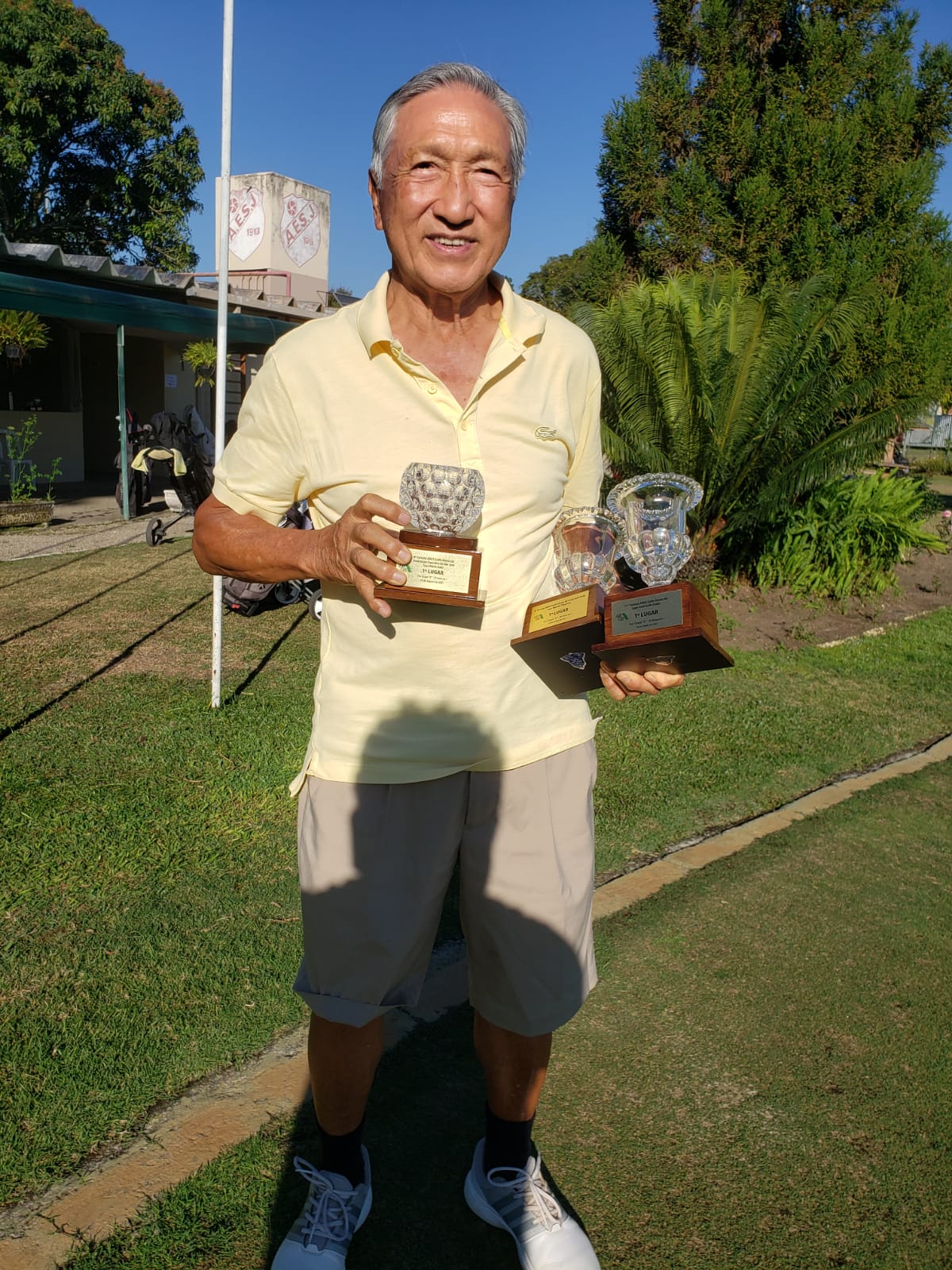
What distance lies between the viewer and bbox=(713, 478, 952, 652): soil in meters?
8.15

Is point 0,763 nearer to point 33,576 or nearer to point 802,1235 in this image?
point 802,1235

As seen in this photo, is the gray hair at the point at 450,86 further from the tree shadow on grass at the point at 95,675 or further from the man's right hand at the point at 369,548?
the tree shadow on grass at the point at 95,675

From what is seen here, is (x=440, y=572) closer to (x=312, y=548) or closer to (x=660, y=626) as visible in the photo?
(x=312, y=548)

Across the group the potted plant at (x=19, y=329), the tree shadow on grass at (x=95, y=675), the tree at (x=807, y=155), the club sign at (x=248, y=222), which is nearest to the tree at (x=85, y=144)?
the club sign at (x=248, y=222)

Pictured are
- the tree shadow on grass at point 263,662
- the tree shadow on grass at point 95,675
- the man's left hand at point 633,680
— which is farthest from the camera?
the tree shadow on grass at point 263,662

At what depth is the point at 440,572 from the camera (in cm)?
179

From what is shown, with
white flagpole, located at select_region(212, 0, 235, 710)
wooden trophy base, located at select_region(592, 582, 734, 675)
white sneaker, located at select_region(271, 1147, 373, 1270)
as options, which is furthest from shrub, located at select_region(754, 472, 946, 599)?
white sneaker, located at select_region(271, 1147, 373, 1270)

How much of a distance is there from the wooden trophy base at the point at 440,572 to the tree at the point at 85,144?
2875cm

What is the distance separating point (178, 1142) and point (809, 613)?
766cm

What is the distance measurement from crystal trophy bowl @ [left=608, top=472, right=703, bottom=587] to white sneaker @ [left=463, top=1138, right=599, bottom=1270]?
4.51 ft

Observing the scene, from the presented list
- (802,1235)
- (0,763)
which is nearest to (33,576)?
(0,763)

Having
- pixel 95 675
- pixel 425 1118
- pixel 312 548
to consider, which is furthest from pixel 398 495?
pixel 95 675

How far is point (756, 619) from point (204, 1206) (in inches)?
286

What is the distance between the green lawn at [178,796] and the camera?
2652 millimetres
